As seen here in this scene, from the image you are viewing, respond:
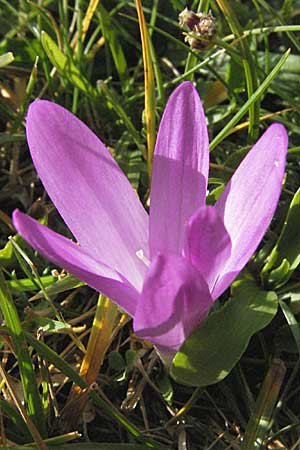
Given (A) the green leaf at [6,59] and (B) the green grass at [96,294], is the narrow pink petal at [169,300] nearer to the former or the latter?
(B) the green grass at [96,294]

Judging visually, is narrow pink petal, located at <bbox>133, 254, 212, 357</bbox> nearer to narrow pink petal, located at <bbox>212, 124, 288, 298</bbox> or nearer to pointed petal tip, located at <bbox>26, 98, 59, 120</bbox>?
narrow pink petal, located at <bbox>212, 124, 288, 298</bbox>

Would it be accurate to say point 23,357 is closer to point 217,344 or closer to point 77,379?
point 77,379

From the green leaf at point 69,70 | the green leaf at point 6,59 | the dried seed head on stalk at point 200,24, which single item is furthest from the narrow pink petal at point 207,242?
the green leaf at point 69,70

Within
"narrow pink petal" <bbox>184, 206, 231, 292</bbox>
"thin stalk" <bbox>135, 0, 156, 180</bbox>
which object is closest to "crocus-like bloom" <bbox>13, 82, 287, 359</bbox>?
"narrow pink petal" <bbox>184, 206, 231, 292</bbox>

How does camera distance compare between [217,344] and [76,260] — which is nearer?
[76,260]

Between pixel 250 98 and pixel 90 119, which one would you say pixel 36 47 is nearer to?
pixel 90 119

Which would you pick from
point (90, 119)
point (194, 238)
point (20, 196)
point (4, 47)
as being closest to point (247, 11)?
point (90, 119)

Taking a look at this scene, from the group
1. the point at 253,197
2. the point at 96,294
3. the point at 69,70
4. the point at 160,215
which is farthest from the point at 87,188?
the point at 69,70
